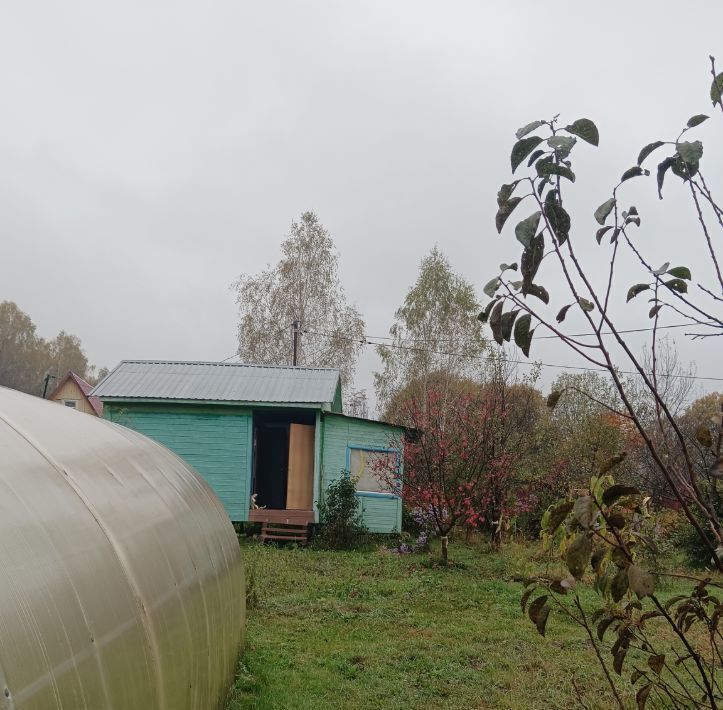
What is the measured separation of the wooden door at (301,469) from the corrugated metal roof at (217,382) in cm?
91

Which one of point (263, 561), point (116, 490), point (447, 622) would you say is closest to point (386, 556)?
point (263, 561)

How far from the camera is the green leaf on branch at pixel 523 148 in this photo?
162 cm

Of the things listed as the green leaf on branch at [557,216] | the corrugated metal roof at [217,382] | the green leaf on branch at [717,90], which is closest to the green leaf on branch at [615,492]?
the green leaf on branch at [557,216]

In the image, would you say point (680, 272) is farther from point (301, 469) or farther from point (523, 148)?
point (301, 469)

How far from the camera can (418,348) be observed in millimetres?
28656

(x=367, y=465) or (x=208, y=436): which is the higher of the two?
(x=208, y=436)

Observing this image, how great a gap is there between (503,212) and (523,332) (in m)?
0.34

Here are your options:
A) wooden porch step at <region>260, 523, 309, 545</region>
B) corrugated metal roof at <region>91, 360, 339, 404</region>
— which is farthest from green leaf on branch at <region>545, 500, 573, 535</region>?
corrugated metal roof at <region>91, 360, 339, 404</region>

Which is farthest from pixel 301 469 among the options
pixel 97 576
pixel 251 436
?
pixel 97 576

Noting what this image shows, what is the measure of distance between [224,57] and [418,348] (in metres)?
19.7

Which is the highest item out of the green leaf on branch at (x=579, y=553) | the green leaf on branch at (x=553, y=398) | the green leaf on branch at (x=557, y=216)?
the green leaf on branch at (x=557, y=216)

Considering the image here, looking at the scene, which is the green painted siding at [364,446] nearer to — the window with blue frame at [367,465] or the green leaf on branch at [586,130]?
the window with blue frame at [367,465]

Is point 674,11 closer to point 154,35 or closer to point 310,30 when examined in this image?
point 310,30

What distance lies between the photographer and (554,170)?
5.46ft
